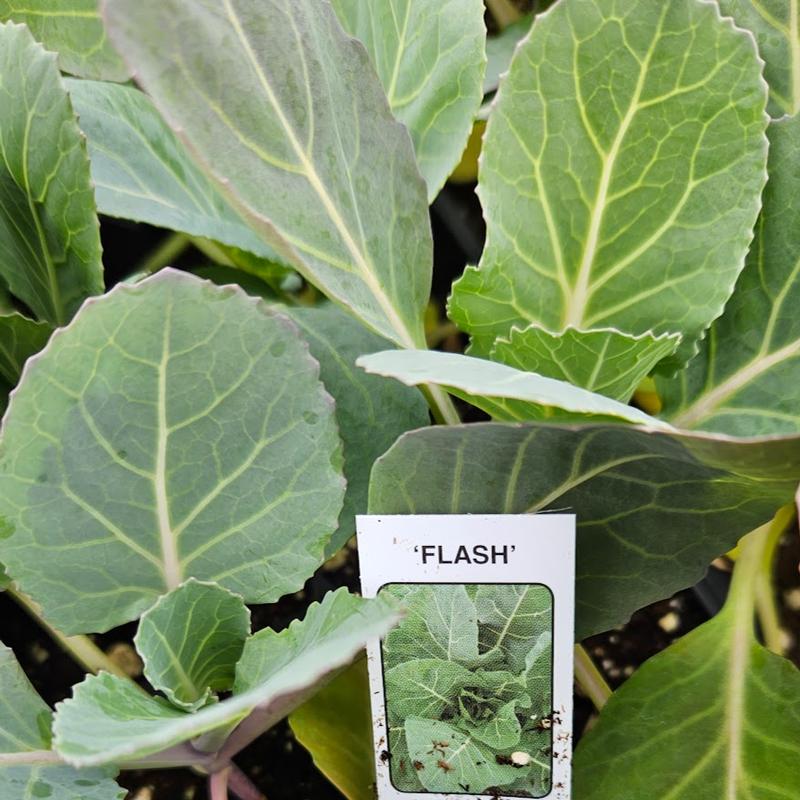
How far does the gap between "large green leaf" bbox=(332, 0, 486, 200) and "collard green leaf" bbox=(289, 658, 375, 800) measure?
0.33 m

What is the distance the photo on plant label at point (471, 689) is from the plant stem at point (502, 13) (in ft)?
A: 2.02

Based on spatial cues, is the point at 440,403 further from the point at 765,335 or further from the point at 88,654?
the point at 88,654

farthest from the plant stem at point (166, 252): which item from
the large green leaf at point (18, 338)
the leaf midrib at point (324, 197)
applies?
the leaf midrib at point (324, 197)

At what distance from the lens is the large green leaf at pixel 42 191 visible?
0.49m

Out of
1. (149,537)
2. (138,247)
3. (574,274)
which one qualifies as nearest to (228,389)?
(149,537)

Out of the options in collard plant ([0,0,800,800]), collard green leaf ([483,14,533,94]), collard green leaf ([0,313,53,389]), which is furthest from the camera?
collard green leaf ([483,14,533,94])

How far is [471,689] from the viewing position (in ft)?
1.69

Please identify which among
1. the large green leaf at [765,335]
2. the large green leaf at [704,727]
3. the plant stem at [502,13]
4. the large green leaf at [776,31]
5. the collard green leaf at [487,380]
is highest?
the large green leaf at [776,31]

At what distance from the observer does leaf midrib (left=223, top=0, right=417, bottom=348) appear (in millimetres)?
425

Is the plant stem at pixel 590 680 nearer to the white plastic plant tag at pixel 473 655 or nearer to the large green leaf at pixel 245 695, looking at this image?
the white plastic plant tag at pixel 473 655

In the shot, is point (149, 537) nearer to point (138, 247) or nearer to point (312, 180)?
point (312, 180)

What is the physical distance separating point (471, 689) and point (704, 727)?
0.15 metres

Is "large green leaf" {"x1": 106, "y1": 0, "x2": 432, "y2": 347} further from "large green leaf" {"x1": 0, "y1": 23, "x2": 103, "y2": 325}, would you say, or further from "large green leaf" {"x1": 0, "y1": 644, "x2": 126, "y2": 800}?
"large green leaf" {"x1": 0, "y1": 644, "x2": 126, "y2": 800}

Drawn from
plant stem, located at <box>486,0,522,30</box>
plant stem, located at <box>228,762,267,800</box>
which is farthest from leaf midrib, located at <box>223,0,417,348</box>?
plant stem, located at <box>486,0,522,30</box>
